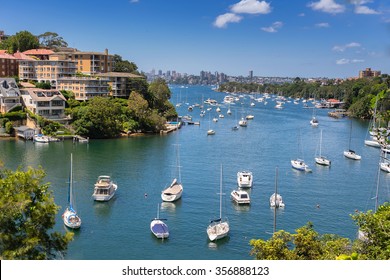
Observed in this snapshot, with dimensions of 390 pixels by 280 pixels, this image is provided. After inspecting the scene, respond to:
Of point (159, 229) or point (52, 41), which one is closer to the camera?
point (159, 229)

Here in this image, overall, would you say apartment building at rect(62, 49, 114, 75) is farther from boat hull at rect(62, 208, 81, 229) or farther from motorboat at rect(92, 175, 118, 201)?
boat hull at rect(62, 208, 81, 229)

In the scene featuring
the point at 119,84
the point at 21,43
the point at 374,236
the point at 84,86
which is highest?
the point at 21,43

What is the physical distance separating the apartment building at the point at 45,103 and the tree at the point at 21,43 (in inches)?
610

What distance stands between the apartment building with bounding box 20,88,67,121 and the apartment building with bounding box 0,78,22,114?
0.60 metres

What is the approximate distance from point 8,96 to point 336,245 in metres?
34.4

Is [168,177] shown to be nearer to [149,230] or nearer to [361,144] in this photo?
[149,230]

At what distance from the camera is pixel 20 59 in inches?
1788

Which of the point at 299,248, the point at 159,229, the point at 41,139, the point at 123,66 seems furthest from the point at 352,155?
the point at 123,66

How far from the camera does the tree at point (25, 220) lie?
283 inches

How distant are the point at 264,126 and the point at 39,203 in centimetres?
4233

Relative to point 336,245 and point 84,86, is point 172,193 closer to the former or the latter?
point 336,245

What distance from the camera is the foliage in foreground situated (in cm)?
769

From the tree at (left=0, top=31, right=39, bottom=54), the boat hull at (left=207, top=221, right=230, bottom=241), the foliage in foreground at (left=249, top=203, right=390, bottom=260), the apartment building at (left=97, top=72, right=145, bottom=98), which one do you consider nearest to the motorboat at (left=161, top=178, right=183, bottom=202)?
the boat hull at (left=207, top=221, right=230, bottom=241)

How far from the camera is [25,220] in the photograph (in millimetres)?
7840
